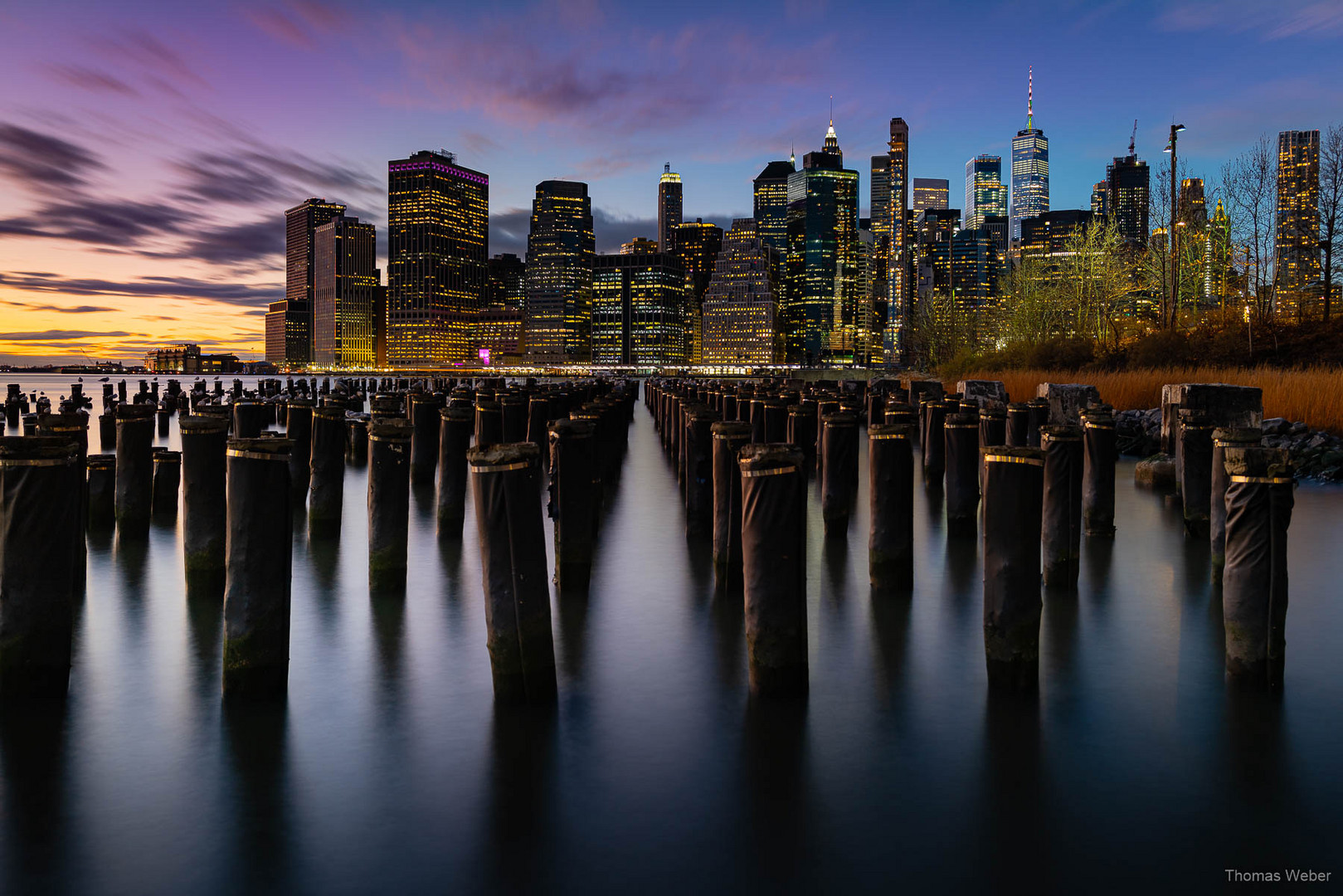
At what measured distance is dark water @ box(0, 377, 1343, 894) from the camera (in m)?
4.39

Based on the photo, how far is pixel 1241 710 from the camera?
626 centimetres

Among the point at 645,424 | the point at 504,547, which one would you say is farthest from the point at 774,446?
the point at 645,424

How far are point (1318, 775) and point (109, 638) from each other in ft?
30.9

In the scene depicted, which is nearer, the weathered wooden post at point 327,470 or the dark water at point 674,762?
the dark water at point 674,762

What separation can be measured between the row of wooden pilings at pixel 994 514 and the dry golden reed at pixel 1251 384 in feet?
31.8

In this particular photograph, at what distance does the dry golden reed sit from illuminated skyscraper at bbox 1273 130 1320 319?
12.2 meters

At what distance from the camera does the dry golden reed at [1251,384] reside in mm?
20875

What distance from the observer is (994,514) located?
6496mm

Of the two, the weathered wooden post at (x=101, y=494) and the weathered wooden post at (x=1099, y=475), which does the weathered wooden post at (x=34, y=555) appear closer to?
the weathered wooden post at (x=101, y=494)

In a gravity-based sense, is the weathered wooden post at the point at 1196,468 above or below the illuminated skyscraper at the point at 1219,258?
below

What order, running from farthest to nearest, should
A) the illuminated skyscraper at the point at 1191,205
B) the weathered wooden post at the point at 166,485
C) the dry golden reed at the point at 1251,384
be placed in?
the illuminated skyscraper at the point at 1191,205 < the dry golden reed at the point at 1251,384 < the weathered wooden post at the point at 166,485

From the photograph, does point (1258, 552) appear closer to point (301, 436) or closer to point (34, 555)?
point (34, 555)

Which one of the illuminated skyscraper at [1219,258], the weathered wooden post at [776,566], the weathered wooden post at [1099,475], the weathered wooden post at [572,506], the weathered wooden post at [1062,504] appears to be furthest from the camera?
the illuminated skyscraper at [1219,258]

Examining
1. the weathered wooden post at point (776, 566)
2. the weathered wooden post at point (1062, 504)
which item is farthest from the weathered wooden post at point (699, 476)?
the weathered wooden post at point (776, 566)
